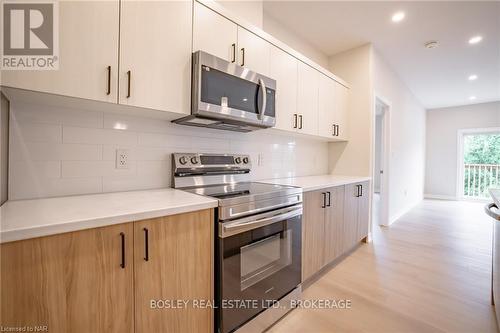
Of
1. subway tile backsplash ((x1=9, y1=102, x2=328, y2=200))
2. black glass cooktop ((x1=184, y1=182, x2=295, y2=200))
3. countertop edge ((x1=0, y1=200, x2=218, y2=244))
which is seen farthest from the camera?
black glass cooktop ((x1=184, y1=182, x2=295, y2=200))

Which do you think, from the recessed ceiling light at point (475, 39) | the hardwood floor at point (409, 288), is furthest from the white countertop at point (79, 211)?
the recessed ceiling light at point (475, 39)

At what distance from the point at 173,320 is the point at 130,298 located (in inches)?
10.8

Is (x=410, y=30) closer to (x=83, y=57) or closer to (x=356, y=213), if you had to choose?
(x=356, y=213)

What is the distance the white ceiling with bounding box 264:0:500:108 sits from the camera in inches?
92.9

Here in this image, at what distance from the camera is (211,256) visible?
4.00 ft

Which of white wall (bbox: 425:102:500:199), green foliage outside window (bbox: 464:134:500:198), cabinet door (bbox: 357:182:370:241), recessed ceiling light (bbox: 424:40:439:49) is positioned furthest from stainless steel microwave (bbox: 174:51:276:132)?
green foliage outside window (bbox: 464:134:500:198)

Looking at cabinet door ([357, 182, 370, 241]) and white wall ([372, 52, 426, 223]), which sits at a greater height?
white wall ([372, 52, 426, 223])

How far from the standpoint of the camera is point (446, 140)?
6.54 metres

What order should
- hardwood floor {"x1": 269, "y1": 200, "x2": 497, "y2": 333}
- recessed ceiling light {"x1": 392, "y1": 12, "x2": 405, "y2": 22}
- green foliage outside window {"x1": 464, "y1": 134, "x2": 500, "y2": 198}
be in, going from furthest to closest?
green foliage outside window {"x1": 464, "y1": 134, "x2": 500, "y2": 198} < recessed ceiling light {"x1": 392, "y1": 12, "x2": 405, "y2": 22} < hardwood floor {"x1": 269, "y1": 200, "x2": 497, "y2": 333}

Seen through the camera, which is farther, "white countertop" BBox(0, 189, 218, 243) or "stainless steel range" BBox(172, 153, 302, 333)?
"stainless steel range" BBox(172, 153, 302, 333)

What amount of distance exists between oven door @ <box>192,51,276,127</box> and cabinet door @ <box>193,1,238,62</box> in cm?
12

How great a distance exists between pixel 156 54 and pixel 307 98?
66.8 inches

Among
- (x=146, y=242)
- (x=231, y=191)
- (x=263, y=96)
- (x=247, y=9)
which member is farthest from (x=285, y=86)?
(x=146, y=242)

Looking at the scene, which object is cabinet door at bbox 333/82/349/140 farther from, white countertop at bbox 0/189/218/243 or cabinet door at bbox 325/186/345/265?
white countertop at bbox 0/189/218/243
